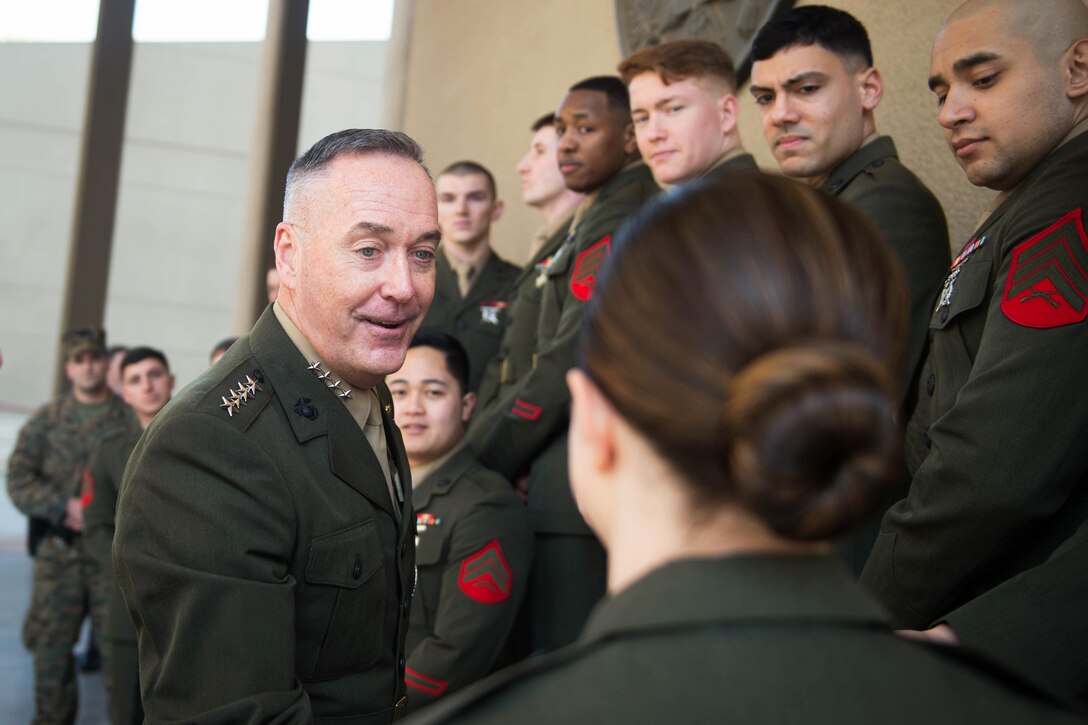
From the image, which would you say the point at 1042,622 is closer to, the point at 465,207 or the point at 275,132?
→ the point at 465,207

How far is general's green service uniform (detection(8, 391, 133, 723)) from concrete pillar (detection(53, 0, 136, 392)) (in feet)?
6.85

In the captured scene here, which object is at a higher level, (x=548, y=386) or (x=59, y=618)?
(x=548, y=386)

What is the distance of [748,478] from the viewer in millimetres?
695

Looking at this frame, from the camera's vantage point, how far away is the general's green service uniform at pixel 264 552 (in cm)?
138

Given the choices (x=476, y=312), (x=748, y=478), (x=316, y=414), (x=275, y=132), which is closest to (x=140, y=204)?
(x=275, y=132)

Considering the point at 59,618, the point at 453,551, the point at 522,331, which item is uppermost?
the point at 522,331

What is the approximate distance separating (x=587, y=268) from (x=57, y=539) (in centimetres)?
312

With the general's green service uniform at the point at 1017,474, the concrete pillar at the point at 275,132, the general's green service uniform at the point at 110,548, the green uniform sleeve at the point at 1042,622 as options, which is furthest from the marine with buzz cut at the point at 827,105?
the concrete pillar at the point at 275,132

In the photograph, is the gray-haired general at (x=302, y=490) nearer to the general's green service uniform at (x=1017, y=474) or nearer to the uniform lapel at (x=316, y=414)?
the uniform lapel at (x=316, y=414)

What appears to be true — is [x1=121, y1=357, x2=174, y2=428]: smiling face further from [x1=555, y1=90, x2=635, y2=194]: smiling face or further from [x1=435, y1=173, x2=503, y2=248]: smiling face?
[x1=555, y1=90, x2=635, y2=194]: smiling face

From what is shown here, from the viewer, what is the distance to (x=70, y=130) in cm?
1024

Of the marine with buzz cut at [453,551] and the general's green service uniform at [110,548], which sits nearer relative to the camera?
the marine with buzz cut at [453,551]

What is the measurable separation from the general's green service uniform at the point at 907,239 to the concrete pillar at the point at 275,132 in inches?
211

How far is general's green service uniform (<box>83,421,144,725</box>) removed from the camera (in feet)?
12.7
